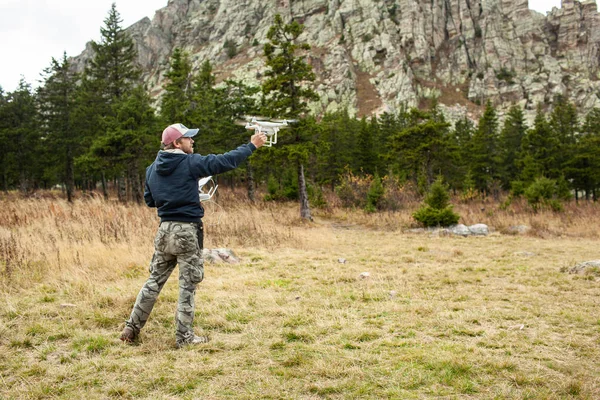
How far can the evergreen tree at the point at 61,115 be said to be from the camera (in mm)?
29156

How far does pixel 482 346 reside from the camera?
3.98 m

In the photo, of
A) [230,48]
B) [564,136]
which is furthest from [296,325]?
[230,48]

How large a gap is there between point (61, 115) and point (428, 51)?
95460 millimetres

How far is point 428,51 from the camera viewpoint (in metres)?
103

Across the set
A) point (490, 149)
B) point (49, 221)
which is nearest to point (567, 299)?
point (49, 221)

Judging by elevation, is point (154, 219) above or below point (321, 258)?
above

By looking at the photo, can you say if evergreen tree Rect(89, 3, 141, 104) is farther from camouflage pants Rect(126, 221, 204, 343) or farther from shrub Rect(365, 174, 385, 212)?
camouflage pants Rect(126, 221, 204, 343)

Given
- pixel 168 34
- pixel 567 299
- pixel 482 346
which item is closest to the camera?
pixel 482 346

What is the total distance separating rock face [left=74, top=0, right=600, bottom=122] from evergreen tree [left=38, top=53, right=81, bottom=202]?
59365mm

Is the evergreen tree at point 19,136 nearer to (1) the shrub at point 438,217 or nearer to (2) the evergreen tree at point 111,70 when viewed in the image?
(2) the evergreen tree at point 111,70

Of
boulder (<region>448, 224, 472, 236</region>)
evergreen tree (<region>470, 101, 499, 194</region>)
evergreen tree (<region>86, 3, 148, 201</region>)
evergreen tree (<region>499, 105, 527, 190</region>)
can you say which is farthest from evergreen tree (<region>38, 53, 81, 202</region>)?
evergreen tree (<region>499, 105, 527, 190</region>)

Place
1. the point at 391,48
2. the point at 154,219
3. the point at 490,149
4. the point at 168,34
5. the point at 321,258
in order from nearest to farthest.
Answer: the point at 321,258 < the point at 154,219 < the point at 490,149 < the point at 391,48 < the point at 168,34

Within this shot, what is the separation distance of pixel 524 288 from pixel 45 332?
6.76 metres

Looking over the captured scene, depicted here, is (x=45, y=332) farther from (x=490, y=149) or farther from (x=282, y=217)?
(x=490, y=149)
